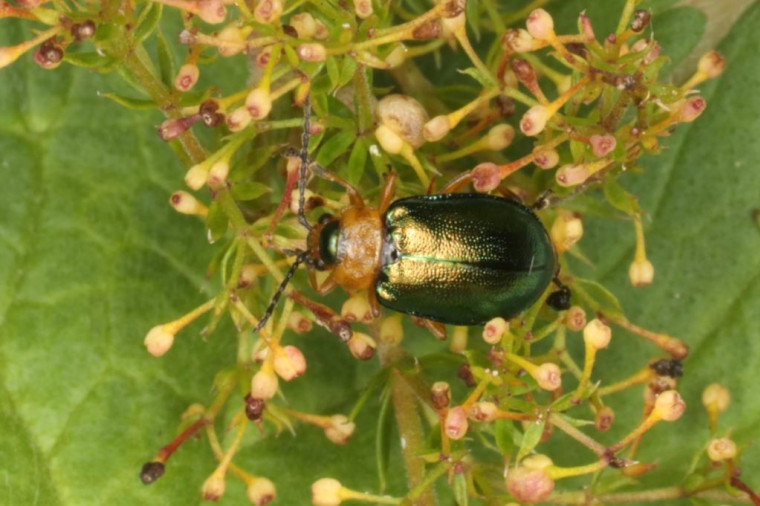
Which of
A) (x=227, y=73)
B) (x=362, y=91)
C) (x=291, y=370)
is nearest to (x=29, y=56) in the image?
(x=227, y=73)

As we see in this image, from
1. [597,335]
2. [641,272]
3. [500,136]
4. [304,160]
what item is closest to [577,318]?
[597,335]

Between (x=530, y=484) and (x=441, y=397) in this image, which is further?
(x=441, y=397)

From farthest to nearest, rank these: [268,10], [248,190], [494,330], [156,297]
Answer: [156,297] < [248,190] < [494,330] < [268,10]

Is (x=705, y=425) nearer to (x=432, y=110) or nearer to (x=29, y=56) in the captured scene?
(x=432, y=110)

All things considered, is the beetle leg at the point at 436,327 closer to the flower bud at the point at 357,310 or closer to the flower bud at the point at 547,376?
the flower bud at the point at 357,310

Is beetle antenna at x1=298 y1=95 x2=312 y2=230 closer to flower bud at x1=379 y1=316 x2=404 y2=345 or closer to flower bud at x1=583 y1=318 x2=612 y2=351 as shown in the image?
flower bud at x1=379 y1=316 x2=404 y2=345

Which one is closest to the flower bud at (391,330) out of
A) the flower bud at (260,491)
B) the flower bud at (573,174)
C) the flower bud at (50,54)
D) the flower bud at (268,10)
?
the flower bud at (260,491)

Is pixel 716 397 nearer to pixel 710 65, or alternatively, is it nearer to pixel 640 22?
pixel 710 65
